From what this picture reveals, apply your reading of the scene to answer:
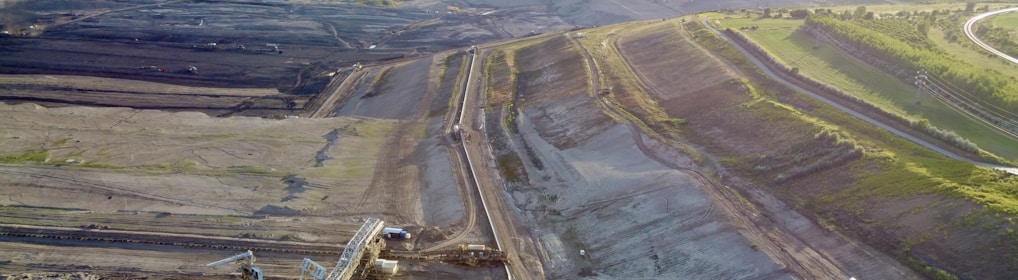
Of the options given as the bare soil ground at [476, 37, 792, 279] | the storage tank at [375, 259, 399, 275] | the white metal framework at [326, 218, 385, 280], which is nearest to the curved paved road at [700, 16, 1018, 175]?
the bare soil ground at [476, 37, 792, 279]

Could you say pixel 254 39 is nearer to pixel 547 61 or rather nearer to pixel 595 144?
pixel 547 61

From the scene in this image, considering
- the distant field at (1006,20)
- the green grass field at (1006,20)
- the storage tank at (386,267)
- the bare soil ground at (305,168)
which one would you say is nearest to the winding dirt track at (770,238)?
the bare soil ground at (305,168)

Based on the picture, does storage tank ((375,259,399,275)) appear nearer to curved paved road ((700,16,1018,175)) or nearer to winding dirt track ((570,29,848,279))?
winding dirt track ((570,29,848,279))

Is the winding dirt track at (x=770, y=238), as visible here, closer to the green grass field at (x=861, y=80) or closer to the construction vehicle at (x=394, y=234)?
the green grass field at (x=861, y=80)

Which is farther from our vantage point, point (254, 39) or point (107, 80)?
point (254, 39)

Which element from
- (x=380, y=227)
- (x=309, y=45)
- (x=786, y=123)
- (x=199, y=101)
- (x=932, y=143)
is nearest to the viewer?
(x=380, y=227)

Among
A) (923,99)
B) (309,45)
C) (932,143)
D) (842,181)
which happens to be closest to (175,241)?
(842,181)

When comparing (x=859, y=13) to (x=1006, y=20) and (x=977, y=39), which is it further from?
(x=977, y=39)
